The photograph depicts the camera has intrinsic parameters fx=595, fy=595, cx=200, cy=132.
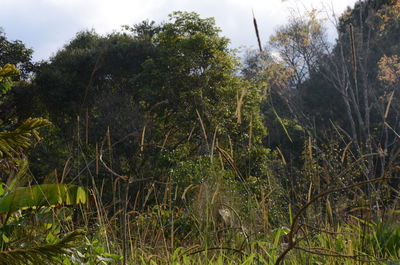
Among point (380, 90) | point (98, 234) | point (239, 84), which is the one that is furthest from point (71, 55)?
point (98, 234)

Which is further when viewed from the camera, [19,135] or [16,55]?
[16,55]

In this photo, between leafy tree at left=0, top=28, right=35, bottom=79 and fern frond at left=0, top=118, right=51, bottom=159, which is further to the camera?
leafy tree at left=0, top=28, right=35, bottom=79

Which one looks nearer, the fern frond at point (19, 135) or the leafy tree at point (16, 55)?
the fern frond at point (19, 135)

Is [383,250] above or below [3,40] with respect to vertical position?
below

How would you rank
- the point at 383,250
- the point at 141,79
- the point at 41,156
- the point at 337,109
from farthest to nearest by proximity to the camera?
1. the point at 337,109
2. the point at 141,79
3. the point at 41,156
4. the point at 383,250

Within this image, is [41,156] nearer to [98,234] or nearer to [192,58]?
[192,58]

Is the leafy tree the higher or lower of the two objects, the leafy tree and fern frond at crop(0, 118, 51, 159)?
the higher

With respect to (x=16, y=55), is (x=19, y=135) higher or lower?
lower

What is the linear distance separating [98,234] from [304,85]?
19062 mm

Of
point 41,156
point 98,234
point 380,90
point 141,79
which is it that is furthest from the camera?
point 380,90

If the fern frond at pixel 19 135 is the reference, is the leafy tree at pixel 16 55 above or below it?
above

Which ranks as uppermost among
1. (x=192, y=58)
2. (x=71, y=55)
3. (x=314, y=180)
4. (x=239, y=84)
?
(x=71, y=55)

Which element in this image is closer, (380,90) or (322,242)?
(322,242)

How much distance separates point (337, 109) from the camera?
67.4 ft
